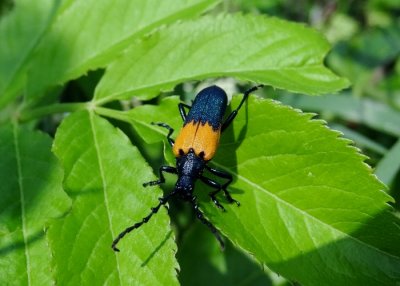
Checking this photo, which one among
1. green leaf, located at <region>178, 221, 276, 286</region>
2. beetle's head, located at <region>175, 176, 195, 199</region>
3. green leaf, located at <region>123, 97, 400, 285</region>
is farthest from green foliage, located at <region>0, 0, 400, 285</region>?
green leaf, located at <region>178, 221, 276, 286</region>

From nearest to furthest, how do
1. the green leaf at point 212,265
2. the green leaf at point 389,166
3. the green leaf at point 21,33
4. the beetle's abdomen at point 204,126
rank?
the beetle's abdomen at point 204,126 → the green leaf at point 21,33 → the green leaf at point 389,166 → the green leaf at point 212,265

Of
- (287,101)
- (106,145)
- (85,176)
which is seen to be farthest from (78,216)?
(287,101)

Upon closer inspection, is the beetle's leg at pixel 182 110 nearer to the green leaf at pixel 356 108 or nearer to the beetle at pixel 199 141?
the beetle at pixel 199 141

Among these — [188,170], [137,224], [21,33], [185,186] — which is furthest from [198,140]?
[21,33]

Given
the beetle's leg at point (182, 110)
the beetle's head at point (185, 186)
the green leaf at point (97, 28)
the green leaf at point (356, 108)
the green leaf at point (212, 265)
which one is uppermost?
the green leaf at point (97, 28)

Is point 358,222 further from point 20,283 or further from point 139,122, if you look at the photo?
point 20,283

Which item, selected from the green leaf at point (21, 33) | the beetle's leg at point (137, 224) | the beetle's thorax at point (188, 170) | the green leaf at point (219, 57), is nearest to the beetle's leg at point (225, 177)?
the beetle's thorax at point (188, 170)

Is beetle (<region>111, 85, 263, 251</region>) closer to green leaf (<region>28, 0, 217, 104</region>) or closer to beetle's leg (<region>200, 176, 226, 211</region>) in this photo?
beetle's leg (<region>200, 176, 226, 211</region>)

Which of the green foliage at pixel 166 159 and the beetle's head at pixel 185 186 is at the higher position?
the green foliage at pixel 166 159

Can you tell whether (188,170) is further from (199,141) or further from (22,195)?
(22,195)
